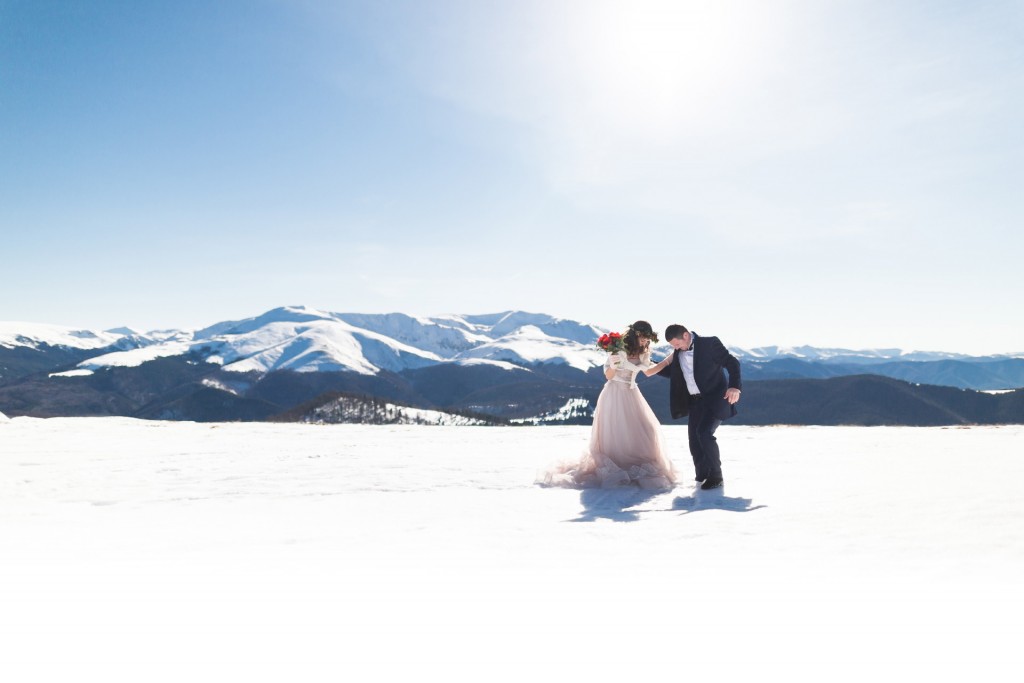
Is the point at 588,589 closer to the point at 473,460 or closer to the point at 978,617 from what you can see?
the point at 978,617

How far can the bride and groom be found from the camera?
890 cm

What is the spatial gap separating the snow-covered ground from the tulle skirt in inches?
22.6

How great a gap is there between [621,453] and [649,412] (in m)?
0.89

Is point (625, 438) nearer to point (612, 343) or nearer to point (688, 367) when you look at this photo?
point (688, 367)

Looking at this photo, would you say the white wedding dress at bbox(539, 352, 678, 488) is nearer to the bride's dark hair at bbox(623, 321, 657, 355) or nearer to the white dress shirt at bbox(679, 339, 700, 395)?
the bride's dark hair at bbox(623, 321, 657, 355)

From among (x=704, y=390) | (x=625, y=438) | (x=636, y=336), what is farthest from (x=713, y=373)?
(x=625, y=438)

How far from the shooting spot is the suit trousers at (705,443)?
8711 millimetres

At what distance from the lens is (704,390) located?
9.12m

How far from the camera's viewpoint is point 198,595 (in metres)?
4.19

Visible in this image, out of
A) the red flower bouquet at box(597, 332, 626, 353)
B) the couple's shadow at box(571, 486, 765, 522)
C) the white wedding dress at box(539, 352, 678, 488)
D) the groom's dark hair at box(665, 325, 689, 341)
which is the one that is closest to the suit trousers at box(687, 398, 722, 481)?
the couple's shadow at box(571, 486, 765, 522)

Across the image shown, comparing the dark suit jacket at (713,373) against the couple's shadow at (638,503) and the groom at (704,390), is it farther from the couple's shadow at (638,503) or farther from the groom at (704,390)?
the couple's shadow at (638,503)

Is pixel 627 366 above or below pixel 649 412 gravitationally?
above

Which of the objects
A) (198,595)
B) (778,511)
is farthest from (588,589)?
(778,511)

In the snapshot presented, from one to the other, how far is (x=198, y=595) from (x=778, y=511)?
5.91m
